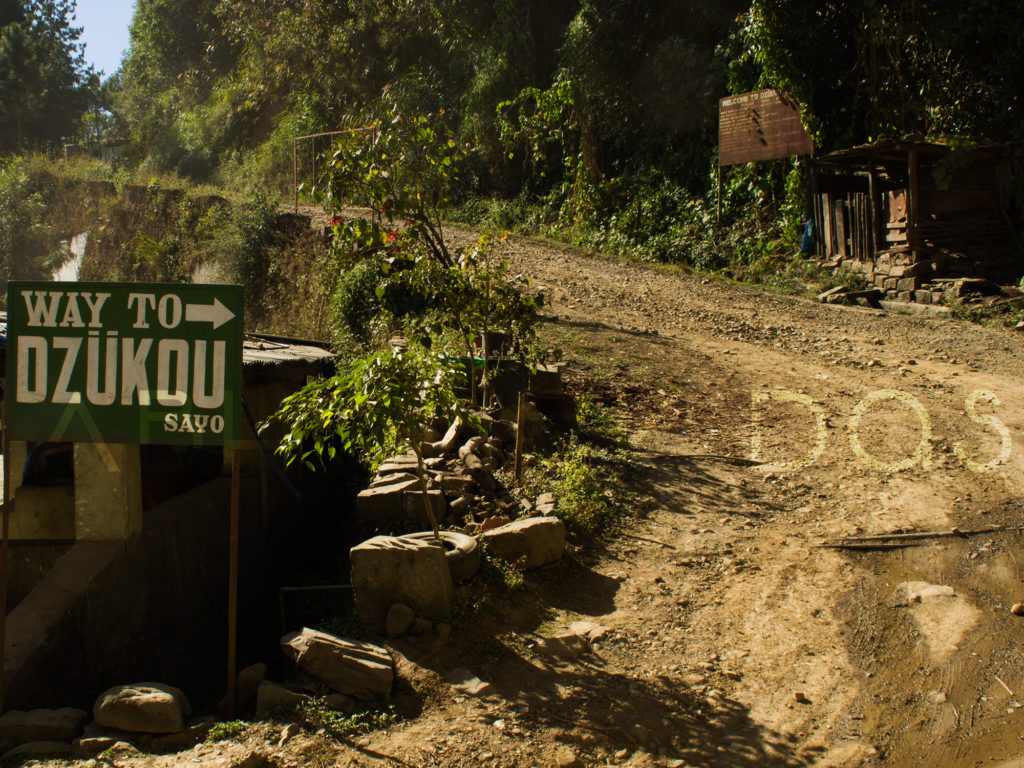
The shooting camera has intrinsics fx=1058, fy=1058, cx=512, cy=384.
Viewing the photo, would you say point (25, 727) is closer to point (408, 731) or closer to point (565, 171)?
point (408, 731)

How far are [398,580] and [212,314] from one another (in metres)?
1.67

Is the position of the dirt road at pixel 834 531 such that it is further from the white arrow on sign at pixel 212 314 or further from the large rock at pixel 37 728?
the large rock at pixel 37 728

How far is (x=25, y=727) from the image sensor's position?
4875mm

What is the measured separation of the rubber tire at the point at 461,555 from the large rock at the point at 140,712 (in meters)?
1.59

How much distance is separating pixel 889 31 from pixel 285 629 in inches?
558

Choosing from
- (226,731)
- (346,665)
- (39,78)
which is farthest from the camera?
(39,78)

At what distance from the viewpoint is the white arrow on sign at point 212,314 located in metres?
5.05

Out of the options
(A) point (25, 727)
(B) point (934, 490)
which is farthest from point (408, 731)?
(B) point (934, 490)

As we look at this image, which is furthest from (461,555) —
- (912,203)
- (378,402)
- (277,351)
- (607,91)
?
(607,91)

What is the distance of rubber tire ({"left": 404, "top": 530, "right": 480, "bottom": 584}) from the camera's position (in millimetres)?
5875

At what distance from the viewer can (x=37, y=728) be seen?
4879 mm

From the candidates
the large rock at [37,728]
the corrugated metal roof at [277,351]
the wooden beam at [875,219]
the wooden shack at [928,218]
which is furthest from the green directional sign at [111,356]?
the wooden beam at [875,219]

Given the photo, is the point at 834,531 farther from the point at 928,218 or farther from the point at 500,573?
the point at 928,218

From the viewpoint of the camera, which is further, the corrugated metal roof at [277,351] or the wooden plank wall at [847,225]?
the wooden plank wall at [847,225]
